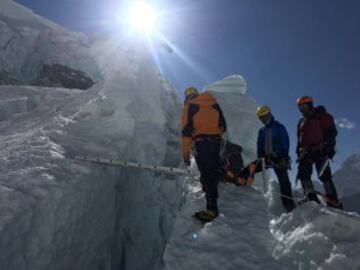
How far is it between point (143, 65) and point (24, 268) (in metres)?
9.58

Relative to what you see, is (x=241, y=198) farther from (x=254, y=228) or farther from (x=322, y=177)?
(x=322, y=177)

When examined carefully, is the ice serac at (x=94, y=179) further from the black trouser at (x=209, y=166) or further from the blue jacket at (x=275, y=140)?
the blue jacket at (x=275, y=140)

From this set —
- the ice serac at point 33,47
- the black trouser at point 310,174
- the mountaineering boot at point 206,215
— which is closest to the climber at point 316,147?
the black trouser at point 310,174

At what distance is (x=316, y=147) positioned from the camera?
24.1ft

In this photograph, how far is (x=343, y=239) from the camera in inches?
199

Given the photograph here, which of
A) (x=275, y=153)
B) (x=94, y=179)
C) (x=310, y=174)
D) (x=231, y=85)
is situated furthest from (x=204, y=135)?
(x=231, y=85)

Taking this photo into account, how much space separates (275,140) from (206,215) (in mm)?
2232

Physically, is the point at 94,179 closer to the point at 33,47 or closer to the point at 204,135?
the point at 204,135

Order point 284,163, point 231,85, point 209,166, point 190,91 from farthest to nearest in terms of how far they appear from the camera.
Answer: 1. point 231,85
2. point 284,163
3. point 190,91
4. point 209,166

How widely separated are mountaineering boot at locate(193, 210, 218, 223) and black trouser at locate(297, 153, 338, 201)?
2.29 m

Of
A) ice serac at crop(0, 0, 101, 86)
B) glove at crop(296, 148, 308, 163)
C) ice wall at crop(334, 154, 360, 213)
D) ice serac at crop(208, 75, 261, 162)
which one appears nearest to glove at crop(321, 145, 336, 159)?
glove at crop(296, 148, 308, 163)

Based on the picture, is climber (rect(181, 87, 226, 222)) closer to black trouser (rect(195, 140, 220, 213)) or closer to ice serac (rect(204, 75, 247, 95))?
black trouser (rect(195, 140, 220, 213))

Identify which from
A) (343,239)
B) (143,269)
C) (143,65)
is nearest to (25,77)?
(143,65)

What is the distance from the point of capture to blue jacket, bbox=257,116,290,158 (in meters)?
7.17
